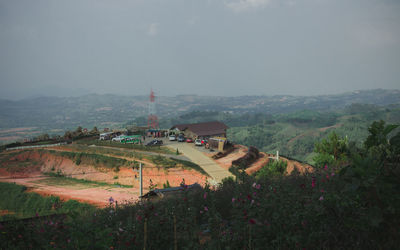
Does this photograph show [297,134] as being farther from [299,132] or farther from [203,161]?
[203,161]

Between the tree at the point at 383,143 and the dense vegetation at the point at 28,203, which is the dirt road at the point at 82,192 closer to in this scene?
the dense vegetation at the point at 28,203

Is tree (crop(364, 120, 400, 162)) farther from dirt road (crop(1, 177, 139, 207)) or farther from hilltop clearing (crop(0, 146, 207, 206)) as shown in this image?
hilltop clearing (crop(0, 146, 207, 206))

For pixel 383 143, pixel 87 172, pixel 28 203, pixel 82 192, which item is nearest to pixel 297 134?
pixel 87 172

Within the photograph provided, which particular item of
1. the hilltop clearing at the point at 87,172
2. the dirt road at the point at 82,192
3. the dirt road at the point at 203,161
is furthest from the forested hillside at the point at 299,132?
Answer: the dirt road at the point at 82,192

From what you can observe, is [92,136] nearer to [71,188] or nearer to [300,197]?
[71,188]

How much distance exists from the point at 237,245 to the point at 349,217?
1671 mm

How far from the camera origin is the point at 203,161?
2505cm

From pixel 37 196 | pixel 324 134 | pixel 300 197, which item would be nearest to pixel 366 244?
pixel 300 197

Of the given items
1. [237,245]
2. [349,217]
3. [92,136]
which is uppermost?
[349,217]

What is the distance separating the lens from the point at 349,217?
12.3 ft

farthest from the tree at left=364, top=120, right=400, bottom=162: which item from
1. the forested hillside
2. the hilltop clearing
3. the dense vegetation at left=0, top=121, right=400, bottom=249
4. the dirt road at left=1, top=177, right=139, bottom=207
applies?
the forested hillside

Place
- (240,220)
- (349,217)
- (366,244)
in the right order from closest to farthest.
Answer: (366,244) → (349,217) → (240,220)

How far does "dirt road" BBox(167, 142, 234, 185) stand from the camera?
21.8 meters

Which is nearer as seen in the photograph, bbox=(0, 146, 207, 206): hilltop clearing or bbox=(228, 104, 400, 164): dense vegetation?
bbox=(0, 146, 207, 206): hilltop clearing
